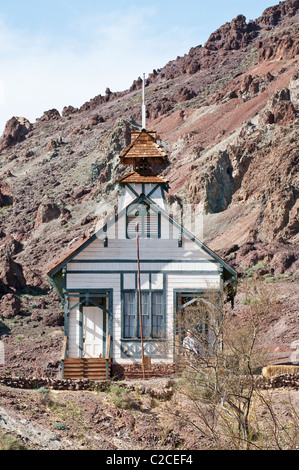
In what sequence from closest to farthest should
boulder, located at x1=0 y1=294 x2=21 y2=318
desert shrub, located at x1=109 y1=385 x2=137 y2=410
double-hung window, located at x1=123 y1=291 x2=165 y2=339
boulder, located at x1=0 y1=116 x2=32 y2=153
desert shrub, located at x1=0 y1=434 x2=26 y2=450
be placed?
1. desert shrub, located at x1=0 y1=434 x2=26 y2=450
2. desert shrub, located at x1=109 y1=385 x2=137 y2=410
3. double-hung window, located at x1=123 y1=291 x2=165 y2=339
4. boulder, located at x1=0 y1=294 x2=21 y2=318
5. boulder, located at x1=0 y1=116 x2=32 y2=153

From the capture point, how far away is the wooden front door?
23703mm

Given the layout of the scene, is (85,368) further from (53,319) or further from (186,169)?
(186,169)

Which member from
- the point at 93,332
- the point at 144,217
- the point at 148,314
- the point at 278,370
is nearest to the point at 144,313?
the point at 148,314

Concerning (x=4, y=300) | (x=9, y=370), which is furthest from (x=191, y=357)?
(x=4, y=300)

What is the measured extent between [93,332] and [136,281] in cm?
252

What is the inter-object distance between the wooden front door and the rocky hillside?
632 inches

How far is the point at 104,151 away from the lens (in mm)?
98000

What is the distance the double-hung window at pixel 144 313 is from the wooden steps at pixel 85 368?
1437 millimetres

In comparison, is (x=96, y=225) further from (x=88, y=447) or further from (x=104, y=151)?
(x=88, y=447)

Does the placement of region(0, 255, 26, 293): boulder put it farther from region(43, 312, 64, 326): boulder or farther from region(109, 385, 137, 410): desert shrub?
region(109, 385, 137, 410): desert shrub

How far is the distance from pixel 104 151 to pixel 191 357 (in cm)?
8067

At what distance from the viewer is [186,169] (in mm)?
84562

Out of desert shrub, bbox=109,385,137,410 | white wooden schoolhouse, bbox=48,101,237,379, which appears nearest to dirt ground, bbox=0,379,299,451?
desert shrub, bbox=109,385,137,410

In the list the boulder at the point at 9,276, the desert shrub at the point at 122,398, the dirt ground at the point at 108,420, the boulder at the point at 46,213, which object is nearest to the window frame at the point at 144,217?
the dirt ground at the point at 108,420
